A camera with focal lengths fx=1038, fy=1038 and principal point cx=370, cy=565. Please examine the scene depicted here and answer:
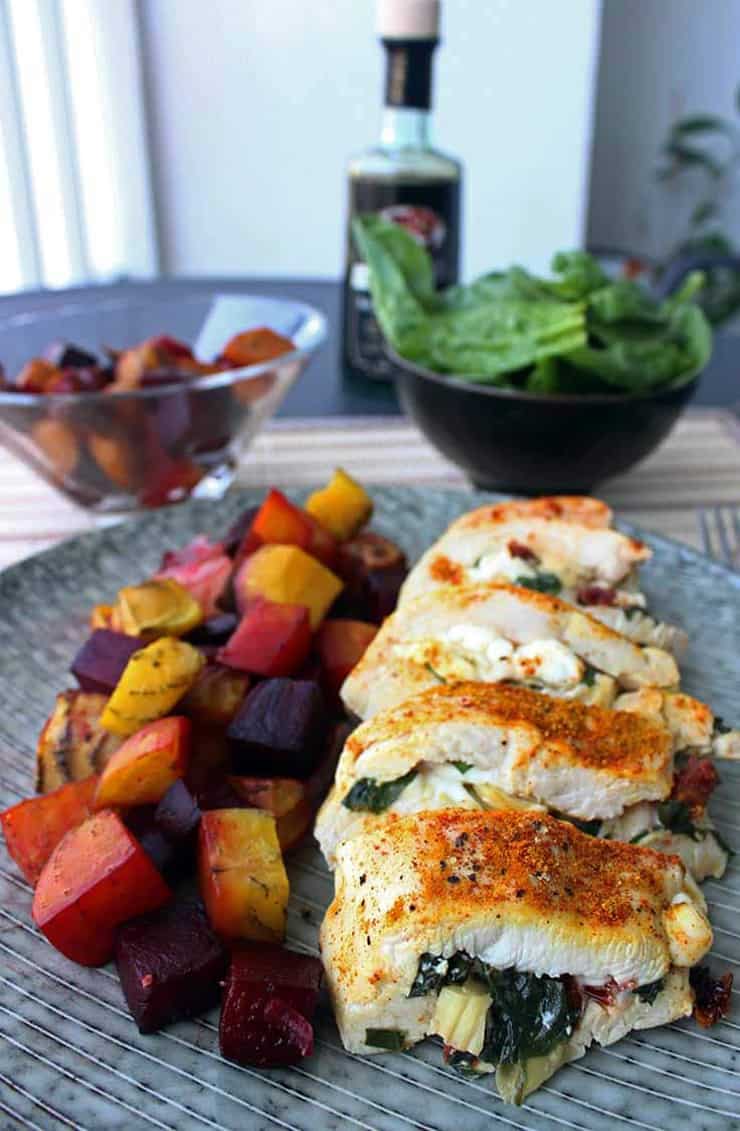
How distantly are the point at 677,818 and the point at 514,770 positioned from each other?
24cm

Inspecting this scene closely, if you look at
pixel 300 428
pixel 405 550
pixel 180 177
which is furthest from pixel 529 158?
pixel 405 550

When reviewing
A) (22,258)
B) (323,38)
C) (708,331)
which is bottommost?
(22,258)

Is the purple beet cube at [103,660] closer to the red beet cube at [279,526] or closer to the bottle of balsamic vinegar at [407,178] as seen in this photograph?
the red beet cube at [279,526]

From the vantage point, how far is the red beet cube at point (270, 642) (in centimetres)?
154

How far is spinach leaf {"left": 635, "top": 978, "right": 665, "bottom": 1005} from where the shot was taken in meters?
1.11

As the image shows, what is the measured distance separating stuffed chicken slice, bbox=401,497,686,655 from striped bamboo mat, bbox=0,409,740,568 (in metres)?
0.65

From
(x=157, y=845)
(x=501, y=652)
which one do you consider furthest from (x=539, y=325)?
(x=157, y=845)

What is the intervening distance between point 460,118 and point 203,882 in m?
5.27

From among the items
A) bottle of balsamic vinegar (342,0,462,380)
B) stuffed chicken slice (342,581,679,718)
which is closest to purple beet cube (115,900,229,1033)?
stuffed chicken slice (342,581,679,718)

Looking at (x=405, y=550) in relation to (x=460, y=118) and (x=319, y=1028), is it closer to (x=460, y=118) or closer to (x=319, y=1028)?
(x=319, y=1028)

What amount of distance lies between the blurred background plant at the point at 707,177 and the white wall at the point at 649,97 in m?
0.07

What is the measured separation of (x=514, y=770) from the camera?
48.7 inches

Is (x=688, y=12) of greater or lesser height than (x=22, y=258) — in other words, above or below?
above

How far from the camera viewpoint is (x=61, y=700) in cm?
153
